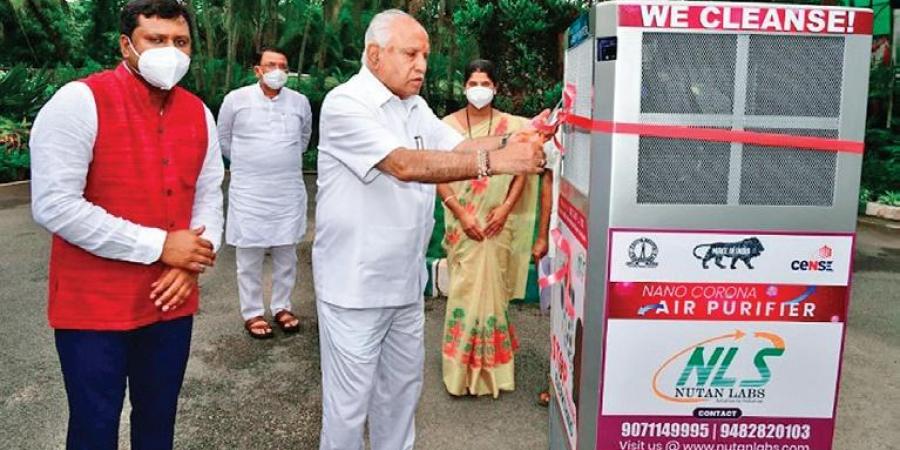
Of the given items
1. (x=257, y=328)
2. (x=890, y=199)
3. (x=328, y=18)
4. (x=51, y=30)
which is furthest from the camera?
(x=51, y=30)

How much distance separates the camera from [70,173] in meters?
2.10

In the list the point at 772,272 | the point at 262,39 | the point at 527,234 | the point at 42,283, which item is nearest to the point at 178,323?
the point at 772,272

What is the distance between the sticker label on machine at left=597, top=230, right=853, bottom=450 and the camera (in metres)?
1.95

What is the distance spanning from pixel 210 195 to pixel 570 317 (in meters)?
1.26

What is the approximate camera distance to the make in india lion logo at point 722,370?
2.01 meters

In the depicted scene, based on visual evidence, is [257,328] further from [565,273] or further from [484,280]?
[565,273]

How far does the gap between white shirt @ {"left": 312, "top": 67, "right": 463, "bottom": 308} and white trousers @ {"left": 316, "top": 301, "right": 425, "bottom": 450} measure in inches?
3.3

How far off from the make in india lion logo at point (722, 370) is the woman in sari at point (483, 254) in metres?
1.82

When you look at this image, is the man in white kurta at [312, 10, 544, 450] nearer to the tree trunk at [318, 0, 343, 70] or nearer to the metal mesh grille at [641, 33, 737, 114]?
the metal mesh grille at [641, 33, 737, 114]

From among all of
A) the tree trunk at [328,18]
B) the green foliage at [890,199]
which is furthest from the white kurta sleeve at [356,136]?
the tree trunk at [328,18]

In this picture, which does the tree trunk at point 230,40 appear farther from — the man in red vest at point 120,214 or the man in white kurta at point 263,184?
the man in red vest at point 120,214

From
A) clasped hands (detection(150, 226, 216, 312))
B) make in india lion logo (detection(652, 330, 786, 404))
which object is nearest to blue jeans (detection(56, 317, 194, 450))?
clasped hands (detection(150, 226, 216, 312))

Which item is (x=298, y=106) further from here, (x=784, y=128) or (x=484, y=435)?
(x=784, y=128)

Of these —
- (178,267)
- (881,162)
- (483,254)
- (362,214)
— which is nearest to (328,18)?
(881,162)
